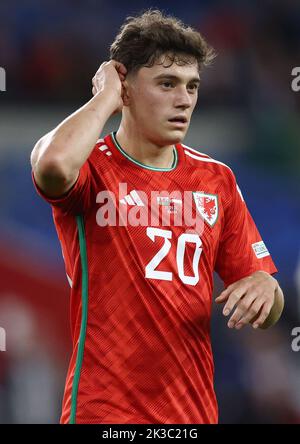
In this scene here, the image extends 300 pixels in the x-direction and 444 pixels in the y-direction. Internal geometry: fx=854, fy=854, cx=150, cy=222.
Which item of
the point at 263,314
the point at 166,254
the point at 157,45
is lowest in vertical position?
the point at 263,314

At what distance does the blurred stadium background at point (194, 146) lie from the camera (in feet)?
22.3

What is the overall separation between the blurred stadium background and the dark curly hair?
3.45 meters

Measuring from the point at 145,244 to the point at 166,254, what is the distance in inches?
3.9

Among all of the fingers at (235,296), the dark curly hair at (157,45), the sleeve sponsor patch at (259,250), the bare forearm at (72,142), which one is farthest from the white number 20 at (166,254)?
the dark curly hair at (157,45)

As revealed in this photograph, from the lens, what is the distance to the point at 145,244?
3.55 metres

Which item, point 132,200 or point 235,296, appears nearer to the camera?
point 235,296

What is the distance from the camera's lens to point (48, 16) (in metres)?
8.22

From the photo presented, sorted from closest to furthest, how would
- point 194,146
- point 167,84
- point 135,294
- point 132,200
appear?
Result: 1. point 135,294
2. point 132,200
3. point 167,84
4. point 194,146

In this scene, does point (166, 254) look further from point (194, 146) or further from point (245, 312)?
point (194, 146)

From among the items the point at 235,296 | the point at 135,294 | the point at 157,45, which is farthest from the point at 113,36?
the point at 235,296

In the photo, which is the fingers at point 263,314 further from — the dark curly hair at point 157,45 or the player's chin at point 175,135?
the dark curly hair at point 157,45

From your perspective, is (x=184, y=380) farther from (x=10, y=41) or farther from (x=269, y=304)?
(x=10, y=41)

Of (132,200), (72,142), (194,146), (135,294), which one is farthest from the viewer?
(194,146)
